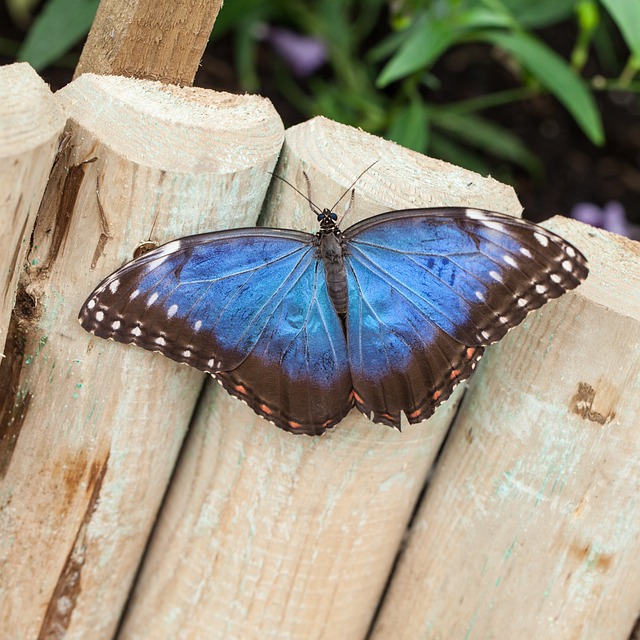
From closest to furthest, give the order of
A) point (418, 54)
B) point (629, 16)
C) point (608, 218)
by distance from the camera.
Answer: point (629, 16) < point (418, 54) < point (608, 218)

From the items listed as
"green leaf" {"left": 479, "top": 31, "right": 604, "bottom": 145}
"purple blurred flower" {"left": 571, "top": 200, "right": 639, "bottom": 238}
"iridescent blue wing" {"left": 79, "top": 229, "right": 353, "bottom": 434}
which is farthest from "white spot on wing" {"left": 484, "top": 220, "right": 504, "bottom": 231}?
"purple blurred flower" {"left": 571, "top": 200, "right": 639, "bottom": 238}

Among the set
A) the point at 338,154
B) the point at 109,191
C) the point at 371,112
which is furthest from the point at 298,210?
the point at 371,112

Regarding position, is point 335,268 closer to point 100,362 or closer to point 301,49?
point 100,362

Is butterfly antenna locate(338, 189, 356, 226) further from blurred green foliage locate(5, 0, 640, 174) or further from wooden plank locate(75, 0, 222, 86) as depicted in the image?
blurred green foliage locate(5, 0, 640, 174)

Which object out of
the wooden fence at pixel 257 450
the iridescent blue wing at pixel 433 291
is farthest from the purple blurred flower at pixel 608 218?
the iridescent blue wing at pixel 433 291

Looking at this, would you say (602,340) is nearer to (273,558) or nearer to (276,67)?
(273,558)

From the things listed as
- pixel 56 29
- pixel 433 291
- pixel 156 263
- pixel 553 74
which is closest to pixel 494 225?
pixel 433 291

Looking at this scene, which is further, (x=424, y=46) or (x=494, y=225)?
(x=424, y=46)
